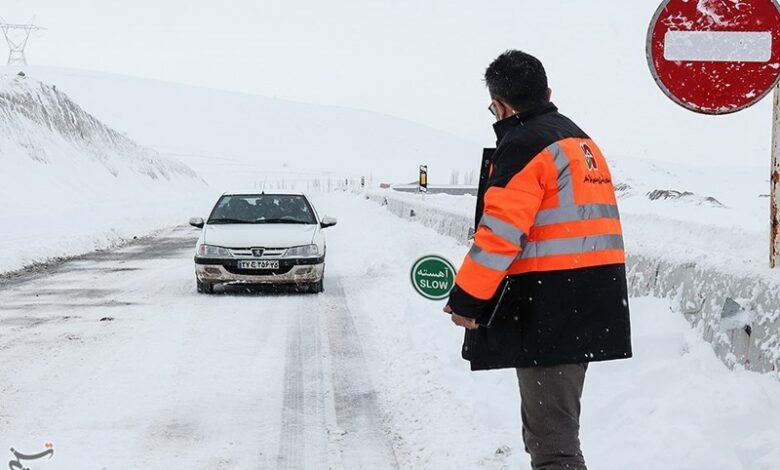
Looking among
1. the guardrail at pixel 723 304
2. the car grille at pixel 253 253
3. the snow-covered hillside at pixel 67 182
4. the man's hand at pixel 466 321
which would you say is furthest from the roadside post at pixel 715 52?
the snow-covered hillside at pixel 67 182

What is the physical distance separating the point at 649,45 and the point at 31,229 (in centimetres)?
2171

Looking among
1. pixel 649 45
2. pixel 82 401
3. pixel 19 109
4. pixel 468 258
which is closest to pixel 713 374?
pixel 649 45

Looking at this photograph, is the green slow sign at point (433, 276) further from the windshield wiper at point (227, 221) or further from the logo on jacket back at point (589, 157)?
the windshield wiper at point (227, 221)

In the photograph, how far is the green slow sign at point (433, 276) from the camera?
5238 mm

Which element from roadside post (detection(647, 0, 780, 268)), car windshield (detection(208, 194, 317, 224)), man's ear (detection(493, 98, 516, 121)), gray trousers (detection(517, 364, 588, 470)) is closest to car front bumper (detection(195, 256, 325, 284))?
car windshield (detection(208, 194, 317, 224))

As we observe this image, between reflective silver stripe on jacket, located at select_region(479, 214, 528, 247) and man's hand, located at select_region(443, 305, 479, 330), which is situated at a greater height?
reflective silver stripe on jacket, located at select_region(479, 214, 528, 247)

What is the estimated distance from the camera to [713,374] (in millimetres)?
4500

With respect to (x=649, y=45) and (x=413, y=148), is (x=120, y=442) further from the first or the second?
(x=413, y=148)

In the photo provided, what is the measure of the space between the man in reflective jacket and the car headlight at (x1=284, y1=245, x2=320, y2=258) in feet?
27.5

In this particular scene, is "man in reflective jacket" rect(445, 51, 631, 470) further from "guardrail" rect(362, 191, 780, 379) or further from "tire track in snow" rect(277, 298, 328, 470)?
"tire track in snow" rect(277, 298, 328, 470)

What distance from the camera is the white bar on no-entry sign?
4.09 metres

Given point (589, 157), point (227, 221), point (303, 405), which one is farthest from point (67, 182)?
point (589, 157)

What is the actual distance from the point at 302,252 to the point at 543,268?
8642mm

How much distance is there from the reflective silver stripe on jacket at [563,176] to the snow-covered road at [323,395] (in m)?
1.56
